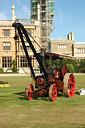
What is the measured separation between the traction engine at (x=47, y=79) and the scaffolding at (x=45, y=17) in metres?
52.2

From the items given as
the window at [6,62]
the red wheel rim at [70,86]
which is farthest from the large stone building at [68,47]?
the red wheel rim at [70,86]

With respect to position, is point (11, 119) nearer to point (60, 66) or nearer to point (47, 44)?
point (60, 66)

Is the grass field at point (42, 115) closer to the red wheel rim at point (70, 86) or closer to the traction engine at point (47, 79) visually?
the traction engine at point (47, 79)

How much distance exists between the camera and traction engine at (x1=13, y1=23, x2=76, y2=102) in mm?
9344

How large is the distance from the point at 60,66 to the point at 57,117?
5261 millimetres

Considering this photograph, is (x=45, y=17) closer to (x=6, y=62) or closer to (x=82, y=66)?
(x=6, y=62)

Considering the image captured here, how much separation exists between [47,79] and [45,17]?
63.5 m

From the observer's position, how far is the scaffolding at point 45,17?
67.0 m

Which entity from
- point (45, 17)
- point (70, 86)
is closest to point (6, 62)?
point (45, 17)

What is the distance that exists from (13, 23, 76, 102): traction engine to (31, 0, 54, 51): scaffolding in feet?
171

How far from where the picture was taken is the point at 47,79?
384 inches

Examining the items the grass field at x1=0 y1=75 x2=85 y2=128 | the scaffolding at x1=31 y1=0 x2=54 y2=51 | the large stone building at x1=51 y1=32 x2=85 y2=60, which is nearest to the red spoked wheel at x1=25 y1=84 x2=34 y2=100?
the grass field at x1=0 y1=75 x2=85 y2=128

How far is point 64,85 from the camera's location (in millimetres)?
10391

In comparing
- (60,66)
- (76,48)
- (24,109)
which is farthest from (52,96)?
(76,48)
